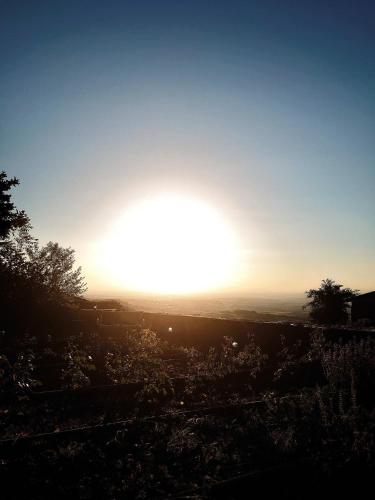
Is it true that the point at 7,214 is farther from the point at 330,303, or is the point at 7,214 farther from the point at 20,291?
the point at 330,303

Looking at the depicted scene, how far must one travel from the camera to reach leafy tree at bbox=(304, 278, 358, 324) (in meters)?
44.3

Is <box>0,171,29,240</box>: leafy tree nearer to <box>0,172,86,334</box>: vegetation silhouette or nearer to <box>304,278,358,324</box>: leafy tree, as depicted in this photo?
<box>0,172,86,334</box>: vegetation silhouette

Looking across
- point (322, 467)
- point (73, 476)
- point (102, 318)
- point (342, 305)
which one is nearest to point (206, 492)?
point (322, 467)

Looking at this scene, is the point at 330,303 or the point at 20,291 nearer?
the point at 20,291

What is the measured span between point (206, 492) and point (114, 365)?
343 inches

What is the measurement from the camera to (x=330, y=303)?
4469cm

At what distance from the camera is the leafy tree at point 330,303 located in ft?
145

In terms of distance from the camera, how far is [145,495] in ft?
14.8

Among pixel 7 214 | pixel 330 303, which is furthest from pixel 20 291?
pixel 330 303

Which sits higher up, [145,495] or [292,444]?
[292,444]

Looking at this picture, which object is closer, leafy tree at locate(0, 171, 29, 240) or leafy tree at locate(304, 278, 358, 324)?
leafy tree at locate(0, 171, 29, 240)

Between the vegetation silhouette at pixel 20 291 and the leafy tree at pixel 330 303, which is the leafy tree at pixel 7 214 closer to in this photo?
the vegetation silhouette at pixel 20 291

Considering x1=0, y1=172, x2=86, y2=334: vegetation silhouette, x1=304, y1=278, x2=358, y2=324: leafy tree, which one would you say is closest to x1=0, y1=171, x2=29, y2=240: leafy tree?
x1=0, y1=172, x2=86, y2=334: vegetation silhouette

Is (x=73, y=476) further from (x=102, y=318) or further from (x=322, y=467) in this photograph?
(x=102, y=318)
